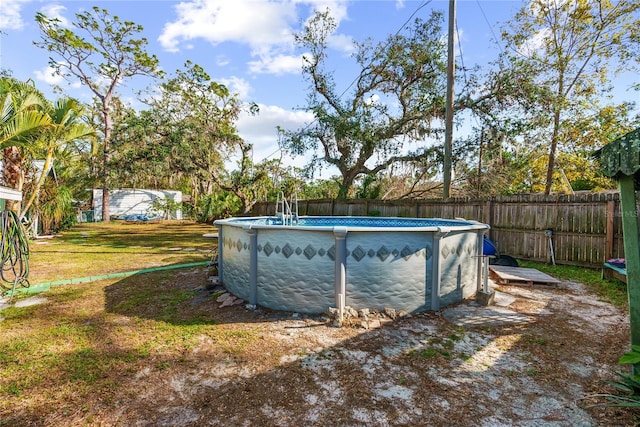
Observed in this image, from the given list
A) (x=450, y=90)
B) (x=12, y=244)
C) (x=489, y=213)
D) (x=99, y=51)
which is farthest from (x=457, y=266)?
(x=99, y=51)

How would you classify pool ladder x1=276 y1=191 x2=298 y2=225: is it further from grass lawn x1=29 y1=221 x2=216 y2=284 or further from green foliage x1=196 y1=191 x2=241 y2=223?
green foliage x1=196 y1=191 x2=241 y2=223

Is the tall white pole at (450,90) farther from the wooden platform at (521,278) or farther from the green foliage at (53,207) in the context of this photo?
the green foliage at (53,207)

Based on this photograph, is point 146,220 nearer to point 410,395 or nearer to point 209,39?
point 209,39

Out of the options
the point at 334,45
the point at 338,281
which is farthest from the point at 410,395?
the point at 334,45

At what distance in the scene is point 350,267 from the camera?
379 centimetres

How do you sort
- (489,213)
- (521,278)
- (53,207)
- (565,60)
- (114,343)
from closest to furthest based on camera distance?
(114,343), (521,278), (489,213), (565,60), (53,207)

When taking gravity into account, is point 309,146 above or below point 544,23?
below

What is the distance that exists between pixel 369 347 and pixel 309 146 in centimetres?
1115

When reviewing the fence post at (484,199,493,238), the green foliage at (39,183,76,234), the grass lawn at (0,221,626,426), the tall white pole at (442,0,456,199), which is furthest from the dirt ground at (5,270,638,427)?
the green foliage at (39,183,76,234)

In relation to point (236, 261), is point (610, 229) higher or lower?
higher

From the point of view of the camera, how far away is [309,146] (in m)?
13.3

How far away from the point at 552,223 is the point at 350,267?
21.4ft

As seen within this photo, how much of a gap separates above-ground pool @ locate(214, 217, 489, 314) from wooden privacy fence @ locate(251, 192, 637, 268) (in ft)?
15.1

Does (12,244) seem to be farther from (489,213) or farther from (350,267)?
(489,213)
